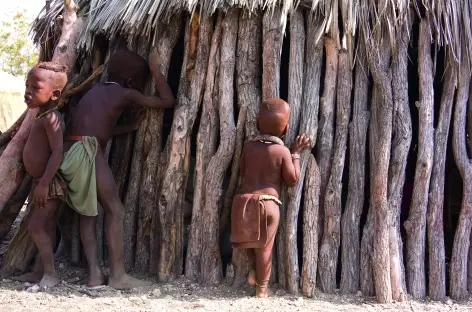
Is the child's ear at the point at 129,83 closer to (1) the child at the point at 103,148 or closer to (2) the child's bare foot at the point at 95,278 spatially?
(1) the child at the point at 103,148

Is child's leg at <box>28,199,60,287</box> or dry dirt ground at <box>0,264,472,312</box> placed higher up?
child's leg at <box>28,199,60,287</box>

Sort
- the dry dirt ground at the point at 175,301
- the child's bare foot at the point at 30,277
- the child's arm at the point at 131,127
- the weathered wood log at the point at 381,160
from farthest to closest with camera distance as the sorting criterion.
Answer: the child's arm at the point at 131,127
the child's bare foot at the point at 30,277
the weathered wood log at the point at 381,160
the dry dirt ground at the point at 175,301

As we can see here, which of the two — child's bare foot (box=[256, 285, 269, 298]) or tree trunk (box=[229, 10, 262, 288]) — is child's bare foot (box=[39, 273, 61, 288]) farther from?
child's bare foot (box=[256, 285, 269, 298])

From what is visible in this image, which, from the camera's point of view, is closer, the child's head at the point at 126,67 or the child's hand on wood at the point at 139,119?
the child's head at the point at 126,67

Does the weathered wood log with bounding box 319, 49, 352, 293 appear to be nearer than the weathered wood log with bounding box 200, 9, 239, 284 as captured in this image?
Yes

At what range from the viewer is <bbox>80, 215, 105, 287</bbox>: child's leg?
443cm

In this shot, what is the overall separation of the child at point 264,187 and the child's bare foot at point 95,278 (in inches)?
41.2

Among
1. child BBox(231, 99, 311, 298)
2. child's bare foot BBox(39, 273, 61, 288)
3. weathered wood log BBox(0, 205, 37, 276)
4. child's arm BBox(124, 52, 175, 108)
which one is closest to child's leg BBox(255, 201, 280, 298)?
child BBox(231, 99, 311, 298)

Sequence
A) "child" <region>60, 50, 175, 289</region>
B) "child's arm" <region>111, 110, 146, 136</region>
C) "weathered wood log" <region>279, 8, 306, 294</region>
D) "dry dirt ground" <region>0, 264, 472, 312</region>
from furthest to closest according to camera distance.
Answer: "child's arm" <region>111, 110, 146, 136</region>
"child" <region>60, 50, 175, 289</region>
"weathered wood log" <region>279, 8, 306, 294</region>
"dry dirt ground" <region>0, 264, 472, 312</region>

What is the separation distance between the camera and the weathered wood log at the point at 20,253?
4727 mm

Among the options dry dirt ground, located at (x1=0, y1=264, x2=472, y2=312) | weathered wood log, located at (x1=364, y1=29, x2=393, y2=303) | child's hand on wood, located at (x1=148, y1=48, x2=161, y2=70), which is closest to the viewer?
dry dirt ground, located at (x1=0, y1=264, x2=472, y2=312)

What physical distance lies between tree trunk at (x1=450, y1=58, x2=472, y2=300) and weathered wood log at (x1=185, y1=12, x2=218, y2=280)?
1.85 m

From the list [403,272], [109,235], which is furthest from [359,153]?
[109,235]

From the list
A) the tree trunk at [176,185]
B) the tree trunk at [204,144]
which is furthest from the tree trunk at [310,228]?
the tree trunk at [176,185]
